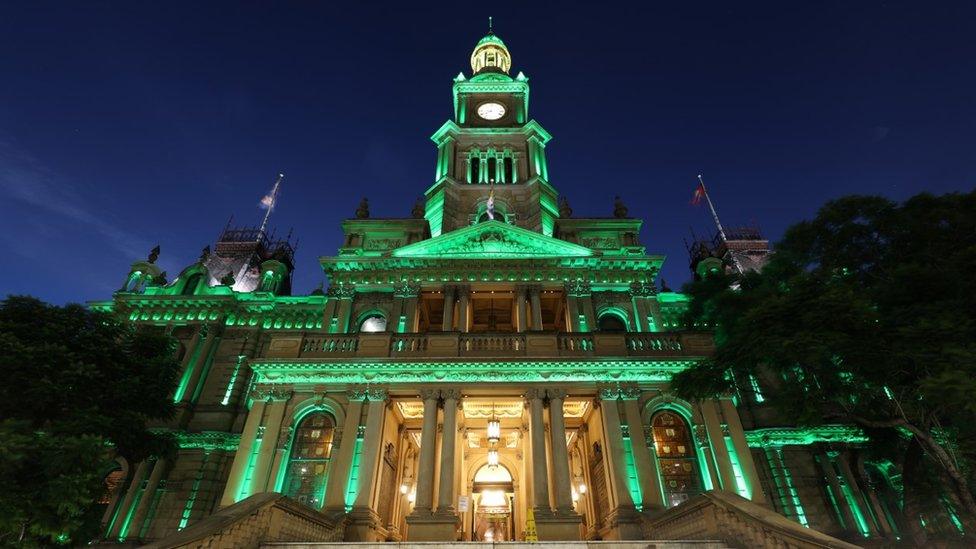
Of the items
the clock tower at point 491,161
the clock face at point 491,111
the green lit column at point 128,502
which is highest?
the clock face at point 491,111

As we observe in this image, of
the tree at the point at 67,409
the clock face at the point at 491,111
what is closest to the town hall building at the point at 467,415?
the tree at the point at 67,409

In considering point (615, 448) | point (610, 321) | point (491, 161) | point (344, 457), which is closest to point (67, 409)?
point (344, 457)

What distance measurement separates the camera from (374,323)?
24.8 metres

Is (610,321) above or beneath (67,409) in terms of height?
above

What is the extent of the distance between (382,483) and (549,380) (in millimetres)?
7617

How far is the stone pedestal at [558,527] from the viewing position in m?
15.8

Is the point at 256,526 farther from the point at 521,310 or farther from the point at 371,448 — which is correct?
the point at 521,310

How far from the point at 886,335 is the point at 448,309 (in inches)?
649

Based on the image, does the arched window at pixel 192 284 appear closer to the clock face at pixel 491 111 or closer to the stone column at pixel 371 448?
the stone column at pixel 371 448

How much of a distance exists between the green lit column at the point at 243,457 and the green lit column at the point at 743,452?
708 inches

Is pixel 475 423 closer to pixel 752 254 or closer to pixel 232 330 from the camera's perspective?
pixel 232 330

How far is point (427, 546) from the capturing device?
12.0m

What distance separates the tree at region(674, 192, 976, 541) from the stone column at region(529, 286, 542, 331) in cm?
717

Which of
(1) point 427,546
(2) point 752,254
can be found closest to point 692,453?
(1) point 427,546
